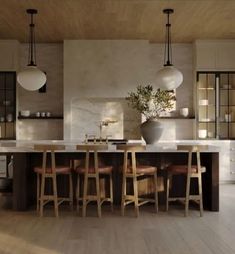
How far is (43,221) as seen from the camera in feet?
16.6

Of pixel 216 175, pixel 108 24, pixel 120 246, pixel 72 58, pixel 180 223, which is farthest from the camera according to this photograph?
pixel 72 58

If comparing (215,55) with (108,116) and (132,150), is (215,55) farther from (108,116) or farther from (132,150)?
(132,150)

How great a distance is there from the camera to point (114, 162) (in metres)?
5.95

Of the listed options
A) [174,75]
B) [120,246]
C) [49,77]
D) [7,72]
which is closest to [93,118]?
[49,77]

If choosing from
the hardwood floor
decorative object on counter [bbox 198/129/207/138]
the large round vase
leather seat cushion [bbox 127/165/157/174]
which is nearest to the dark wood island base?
the large round vase

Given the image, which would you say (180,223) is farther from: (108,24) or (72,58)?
(72,58)

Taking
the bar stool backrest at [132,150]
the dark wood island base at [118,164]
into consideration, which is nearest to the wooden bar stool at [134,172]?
the bar stool backrest at [132,150]

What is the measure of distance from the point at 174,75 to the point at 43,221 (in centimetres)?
255

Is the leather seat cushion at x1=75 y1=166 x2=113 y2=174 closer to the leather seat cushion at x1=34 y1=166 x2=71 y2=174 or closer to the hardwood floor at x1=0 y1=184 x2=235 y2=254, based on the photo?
the leather seat cushion at x1=34 y1=166 x2=71 y2=174

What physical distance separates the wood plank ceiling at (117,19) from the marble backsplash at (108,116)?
1.31 metres

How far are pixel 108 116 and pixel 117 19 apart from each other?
2.46 metres

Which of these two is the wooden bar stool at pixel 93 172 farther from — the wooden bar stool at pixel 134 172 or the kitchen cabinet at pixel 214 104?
the kitchen cabinet at pixel 214 104

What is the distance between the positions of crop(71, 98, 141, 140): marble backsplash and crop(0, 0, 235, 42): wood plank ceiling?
1310mm

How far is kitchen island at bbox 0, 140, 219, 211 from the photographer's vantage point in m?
5.57
